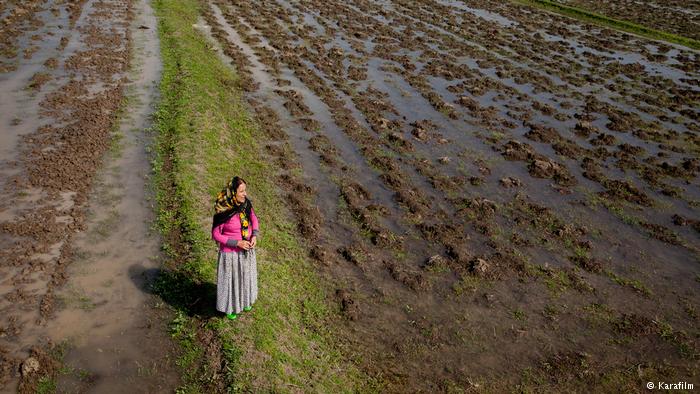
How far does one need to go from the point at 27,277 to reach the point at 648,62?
94.0ft

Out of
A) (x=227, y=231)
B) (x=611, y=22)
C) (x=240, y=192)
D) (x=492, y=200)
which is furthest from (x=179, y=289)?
(x=611, y=22)

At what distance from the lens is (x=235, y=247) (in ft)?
21.6

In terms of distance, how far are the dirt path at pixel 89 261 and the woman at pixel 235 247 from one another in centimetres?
118

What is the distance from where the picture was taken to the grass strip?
2873cm

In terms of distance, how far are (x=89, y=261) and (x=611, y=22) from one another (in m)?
36.3

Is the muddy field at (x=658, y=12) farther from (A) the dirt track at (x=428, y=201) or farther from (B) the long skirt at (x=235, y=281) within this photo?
(B) the long skirt at (x=235, y=281)

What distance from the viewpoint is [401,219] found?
11.3 m

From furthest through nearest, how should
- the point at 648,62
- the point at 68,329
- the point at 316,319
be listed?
the point at 648,62
the point at 316,319
the point at 68,329

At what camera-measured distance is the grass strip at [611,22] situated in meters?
28.7

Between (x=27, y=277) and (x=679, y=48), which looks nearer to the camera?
(x=27, y=277)

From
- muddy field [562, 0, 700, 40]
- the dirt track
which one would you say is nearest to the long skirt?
the dirt track

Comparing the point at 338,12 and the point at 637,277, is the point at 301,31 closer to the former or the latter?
the point at 338,12

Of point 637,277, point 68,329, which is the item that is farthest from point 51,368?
point 637,277

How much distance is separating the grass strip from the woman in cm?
3203
